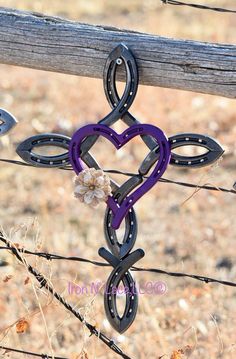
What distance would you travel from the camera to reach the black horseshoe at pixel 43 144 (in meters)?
2.32

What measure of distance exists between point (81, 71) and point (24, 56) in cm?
21

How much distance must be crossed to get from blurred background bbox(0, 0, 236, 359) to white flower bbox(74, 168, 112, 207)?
14.2 inches

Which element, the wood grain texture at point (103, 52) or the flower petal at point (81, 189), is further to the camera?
the wood grain texture at point (103, 52)

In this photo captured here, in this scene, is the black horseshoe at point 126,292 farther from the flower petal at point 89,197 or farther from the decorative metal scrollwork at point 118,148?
the flower petal at point 89,197

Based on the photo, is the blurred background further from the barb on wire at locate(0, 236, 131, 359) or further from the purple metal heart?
the purple metal heart

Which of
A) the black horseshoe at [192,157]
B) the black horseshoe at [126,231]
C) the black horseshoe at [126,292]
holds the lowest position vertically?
the black horseshoe at [126,292]

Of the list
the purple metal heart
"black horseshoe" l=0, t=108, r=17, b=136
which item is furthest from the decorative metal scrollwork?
"black horseshoe" l=0, t=108, r=17, b=136

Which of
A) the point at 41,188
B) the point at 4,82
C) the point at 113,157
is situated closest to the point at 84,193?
the point at 41,188

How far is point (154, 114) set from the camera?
683 centimetres

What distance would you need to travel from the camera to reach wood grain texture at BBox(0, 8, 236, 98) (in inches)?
90.2

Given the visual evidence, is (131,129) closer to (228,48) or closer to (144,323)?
(228,48)

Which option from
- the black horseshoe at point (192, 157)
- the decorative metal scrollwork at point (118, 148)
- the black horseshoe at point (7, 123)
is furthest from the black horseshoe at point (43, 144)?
the black horseshoe at point (192, 157)

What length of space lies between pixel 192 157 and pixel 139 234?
2743mm

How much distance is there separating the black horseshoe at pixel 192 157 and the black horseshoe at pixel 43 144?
0.24 meters
